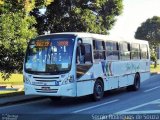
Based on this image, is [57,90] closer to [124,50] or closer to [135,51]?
[124,50]

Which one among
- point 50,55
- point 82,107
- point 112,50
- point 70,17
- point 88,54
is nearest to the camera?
point 82,107

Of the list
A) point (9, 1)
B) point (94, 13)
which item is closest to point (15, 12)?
point (9, 1)

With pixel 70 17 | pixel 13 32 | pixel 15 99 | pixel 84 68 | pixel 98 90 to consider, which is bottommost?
pixel 15 99

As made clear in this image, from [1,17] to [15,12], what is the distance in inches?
45.2

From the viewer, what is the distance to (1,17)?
804 inches

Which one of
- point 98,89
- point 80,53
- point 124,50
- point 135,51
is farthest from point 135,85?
point 80,53

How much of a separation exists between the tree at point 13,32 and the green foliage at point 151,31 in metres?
67.2

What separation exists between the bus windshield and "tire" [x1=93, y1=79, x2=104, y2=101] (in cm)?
228

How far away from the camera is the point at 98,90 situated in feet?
64.9

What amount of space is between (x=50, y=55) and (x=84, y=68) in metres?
1.46

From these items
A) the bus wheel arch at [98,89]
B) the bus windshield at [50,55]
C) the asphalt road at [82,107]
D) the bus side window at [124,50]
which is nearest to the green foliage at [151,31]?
the bus side window at [124,50]

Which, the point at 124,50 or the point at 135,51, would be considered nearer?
the point at 124,50

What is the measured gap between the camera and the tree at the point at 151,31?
88.6 meters

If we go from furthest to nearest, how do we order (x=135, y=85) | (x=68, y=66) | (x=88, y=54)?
(x=135, y=85)
(x=88, y=54)
(x=68, y=66)
